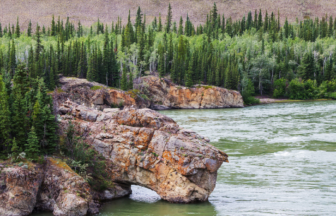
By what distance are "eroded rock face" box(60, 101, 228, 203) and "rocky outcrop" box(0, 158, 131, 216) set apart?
10.0 ft

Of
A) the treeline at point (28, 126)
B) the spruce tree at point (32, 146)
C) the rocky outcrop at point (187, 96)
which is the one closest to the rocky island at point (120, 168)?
the spruce tree at point (32, 146)

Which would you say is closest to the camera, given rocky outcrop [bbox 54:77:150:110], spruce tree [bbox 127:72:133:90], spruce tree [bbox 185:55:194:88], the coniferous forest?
rocky outcrop [bbox 54:77:150:110]

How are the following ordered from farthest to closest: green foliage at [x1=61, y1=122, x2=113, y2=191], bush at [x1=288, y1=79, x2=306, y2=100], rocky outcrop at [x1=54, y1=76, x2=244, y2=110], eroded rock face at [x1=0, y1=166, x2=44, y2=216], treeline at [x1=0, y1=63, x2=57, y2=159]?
bush at [x1=288, y1=79, x2=306, y2=100]
rocky outcrop at [x1=54, y1=76, x2=244, y2=110]
green foliage at [x1=61, y1=122, x2=113, y2=191]
treeline at [x1=0, y1=63, x2=57, y2=159]
eroded rock face at [x1=0, y1=166, x2=44, y2=216]

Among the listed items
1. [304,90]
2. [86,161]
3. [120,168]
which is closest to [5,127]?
[86,161]

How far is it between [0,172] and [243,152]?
2641cm

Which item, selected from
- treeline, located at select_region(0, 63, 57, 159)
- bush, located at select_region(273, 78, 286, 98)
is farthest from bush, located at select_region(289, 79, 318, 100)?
treeline, located at select_region(0, 63, 57, 159)

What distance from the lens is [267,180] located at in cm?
2784

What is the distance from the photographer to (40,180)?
792 inches

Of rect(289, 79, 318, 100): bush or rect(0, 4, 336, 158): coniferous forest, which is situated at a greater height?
rect(0, 4, 336, 158): coniferous forest

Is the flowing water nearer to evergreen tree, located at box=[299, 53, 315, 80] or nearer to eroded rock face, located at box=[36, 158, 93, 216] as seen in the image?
eroded rock face, located at box=[36, 158, 93, 216]

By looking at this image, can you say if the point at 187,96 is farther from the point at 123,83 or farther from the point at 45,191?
the point at 45,191

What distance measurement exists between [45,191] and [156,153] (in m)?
6.62

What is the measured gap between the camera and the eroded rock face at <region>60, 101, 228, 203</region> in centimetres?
2162

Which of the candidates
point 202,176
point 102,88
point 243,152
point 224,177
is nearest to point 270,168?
point 224,177
